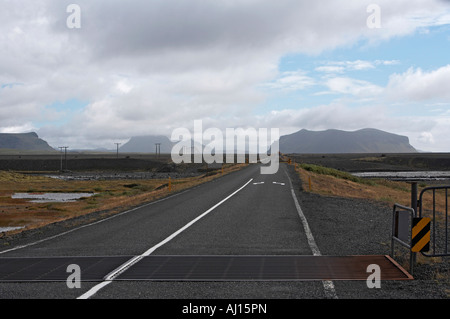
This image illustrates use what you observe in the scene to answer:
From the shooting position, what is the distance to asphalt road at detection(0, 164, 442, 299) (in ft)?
22.4

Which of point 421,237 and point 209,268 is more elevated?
point 421,237

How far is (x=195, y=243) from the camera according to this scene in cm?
1122

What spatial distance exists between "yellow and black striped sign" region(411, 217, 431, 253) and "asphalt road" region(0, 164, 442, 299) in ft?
4.84

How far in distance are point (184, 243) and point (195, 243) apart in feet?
0.89

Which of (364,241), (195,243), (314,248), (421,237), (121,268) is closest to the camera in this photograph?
(421,237)

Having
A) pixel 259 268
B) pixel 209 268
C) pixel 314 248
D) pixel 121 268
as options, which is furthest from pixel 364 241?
pixel 121 268

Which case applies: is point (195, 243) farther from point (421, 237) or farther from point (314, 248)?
point (421, 237)

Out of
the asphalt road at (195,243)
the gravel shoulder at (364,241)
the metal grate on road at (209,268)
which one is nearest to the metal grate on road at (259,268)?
the metal grate on road at (209,268)

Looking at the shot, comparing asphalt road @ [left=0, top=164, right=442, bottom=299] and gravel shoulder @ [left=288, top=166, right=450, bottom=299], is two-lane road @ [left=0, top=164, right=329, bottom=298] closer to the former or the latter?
asphalt road @ [left=0, top=164, right=442, bottom=299]

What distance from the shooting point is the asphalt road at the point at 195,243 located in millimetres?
6828

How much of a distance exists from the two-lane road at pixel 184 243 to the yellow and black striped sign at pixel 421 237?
211 centimetres

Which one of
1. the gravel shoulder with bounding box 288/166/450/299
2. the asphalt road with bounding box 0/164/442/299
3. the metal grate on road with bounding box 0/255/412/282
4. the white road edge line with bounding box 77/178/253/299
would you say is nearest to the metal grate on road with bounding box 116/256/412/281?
the metal grate on road with bounding box 0/255/412/282
